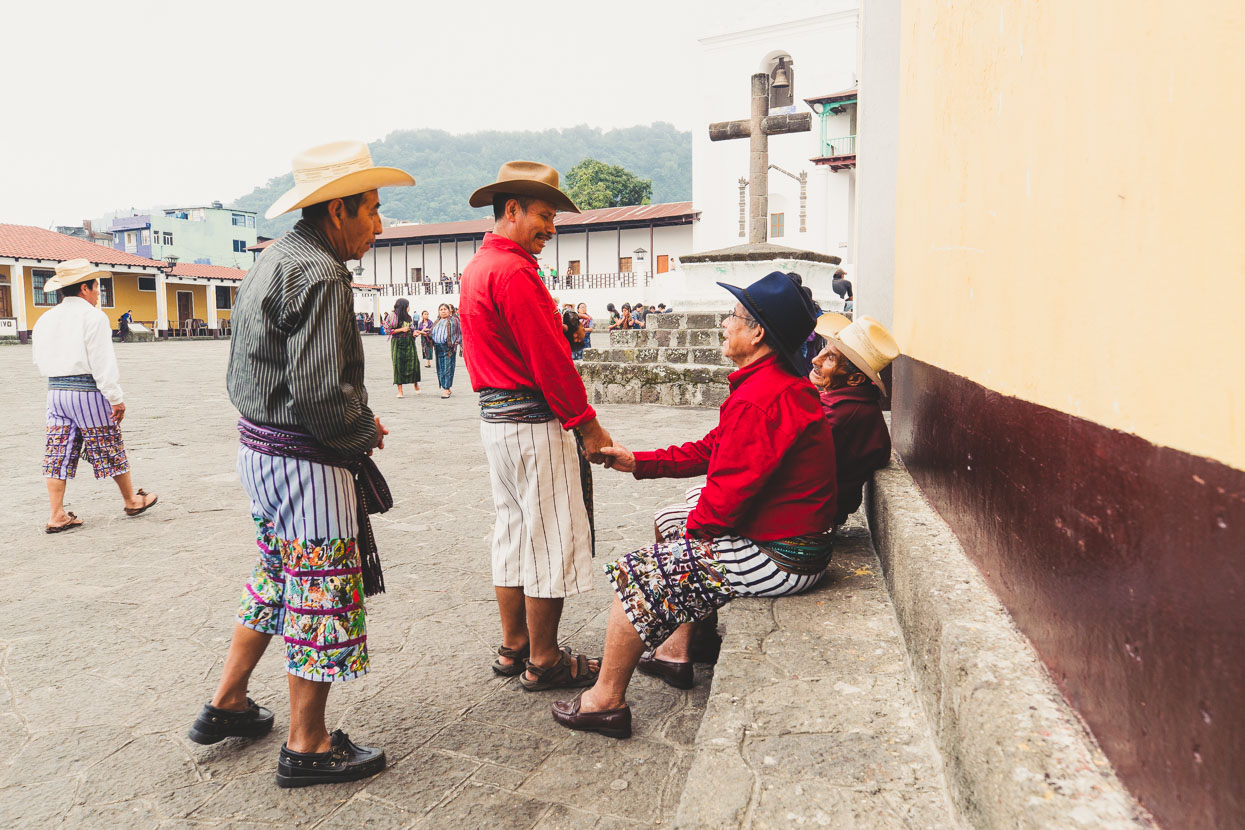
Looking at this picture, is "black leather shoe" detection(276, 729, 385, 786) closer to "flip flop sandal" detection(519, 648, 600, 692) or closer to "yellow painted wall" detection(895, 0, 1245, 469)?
"flip flop sandal" detection(519, 648, 600, 692)

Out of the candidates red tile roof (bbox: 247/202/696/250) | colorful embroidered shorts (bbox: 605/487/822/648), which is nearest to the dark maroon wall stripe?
colorful embroidered shorts (bbox: 605/487/822/648)

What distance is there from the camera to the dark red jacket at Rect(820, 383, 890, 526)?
3.37 m

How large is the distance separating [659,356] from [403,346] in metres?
3.49

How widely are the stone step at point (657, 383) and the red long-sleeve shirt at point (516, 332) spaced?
6.87 metres

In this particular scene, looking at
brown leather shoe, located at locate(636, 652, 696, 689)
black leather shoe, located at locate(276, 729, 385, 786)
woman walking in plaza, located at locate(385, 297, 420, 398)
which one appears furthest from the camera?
woman walking in plaza, located at locate(385, 297, 420, 398)

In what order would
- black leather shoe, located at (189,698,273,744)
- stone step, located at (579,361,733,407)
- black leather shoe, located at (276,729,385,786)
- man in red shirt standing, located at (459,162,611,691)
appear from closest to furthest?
black leather shoe, located at (276,729,385,786), black leather shoe, located at (189,698,273,744), man in red shirt standing, located at (459,162,611,691), stone step, located at (579,361,733,407)

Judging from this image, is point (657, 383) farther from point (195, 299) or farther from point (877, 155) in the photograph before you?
point (195, 299)

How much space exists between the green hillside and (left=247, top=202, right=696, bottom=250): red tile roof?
214 ft

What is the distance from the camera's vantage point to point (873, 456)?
3447mm

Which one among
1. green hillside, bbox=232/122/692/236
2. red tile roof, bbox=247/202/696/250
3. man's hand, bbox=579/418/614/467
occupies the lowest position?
man's hand, bbox=579/418/614/467

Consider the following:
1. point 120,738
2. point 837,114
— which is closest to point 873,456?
point 120,738

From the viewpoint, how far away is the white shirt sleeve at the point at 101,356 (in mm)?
4586

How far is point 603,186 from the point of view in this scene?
55875 millimetres

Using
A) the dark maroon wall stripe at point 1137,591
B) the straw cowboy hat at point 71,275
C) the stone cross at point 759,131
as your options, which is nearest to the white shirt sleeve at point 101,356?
the straw cowboy hat at point 71,275
